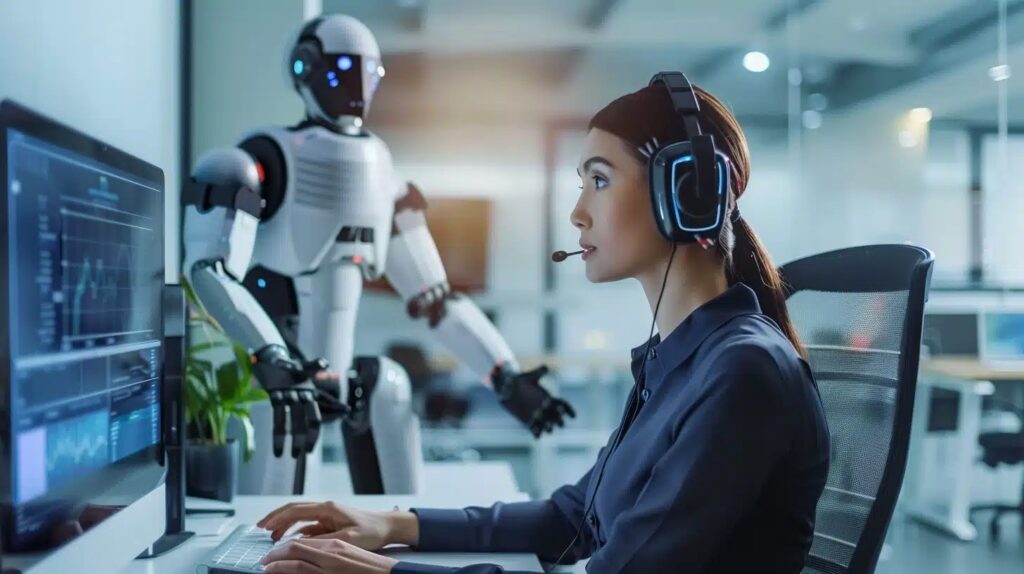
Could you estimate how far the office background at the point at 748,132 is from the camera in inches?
150

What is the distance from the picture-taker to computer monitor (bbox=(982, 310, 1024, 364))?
3.75 meters

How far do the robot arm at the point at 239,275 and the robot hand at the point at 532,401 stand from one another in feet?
1.59

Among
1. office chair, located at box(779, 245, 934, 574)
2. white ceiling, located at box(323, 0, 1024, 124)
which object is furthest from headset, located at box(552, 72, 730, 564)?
white ceiling, located at box(323, 0, 1024, 124)

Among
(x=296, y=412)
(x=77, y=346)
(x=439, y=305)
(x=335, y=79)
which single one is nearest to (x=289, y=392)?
(x=296, y=412)

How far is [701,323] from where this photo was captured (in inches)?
37.2

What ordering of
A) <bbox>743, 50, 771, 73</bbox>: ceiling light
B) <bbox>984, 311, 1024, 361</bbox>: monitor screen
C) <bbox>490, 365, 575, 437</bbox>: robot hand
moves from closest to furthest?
<bbox>490, 365, 575, 437</bbox>: robot hand → <bbox>984, 311, 1024, 361</bbox>: monitor screen → <bbox>743, 50, 771, 73</bbox>: ceiling light

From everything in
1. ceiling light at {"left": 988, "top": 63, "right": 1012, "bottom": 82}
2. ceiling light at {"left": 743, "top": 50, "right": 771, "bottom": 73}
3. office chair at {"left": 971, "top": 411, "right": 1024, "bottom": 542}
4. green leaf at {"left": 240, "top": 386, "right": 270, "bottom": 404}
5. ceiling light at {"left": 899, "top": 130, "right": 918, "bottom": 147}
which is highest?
ceiling light at {"left": 743, "top": 50, "right": 771, "bottom": 73}

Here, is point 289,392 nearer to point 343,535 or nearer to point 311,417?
point 311,417

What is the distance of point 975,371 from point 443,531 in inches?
124

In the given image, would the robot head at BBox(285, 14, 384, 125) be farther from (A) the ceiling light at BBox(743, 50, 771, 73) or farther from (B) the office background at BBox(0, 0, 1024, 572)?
(A) the ceiling light at BBox(743, 50, 771, 73)

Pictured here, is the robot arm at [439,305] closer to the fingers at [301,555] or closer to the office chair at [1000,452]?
the fingers at [301,555]

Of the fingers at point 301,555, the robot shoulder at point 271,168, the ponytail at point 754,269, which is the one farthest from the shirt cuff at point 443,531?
the robot shoulder at point 271,168

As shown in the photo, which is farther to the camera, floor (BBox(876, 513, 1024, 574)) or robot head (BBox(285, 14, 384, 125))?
floor (BBox(876, 513, 1024, 574))

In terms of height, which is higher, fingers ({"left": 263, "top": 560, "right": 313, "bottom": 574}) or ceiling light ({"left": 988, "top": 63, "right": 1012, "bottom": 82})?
ceiling light ({"left": 988, "top": 63, "right": 1012, "bottom": 82})
